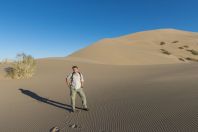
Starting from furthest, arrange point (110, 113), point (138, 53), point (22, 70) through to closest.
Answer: point (138, 53)
point (22, 70)
point (110, 113)

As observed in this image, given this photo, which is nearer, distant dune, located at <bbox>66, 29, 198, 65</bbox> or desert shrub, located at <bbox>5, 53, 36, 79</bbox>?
desert shrub, located at <bbox>5, 53, 36, 79</bbox>

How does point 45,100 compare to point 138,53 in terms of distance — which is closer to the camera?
point 45,100

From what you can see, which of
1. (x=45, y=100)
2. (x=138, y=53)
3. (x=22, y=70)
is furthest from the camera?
(x=138, y=53)

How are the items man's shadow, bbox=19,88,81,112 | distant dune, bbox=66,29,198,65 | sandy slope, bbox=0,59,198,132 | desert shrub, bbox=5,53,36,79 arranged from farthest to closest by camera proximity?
distant dune, bbox=66,29,198,65
desert shrub, bbox=5,53,36,79
man's shadow, bbox=19,88,81,112
sandy slope, bbox=0,59,198,132

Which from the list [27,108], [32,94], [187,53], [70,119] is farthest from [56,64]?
[187,53]

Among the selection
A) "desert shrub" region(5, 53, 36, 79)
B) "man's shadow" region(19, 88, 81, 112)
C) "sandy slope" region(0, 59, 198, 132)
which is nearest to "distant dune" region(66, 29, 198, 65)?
"desert shrub" region(5, 53, 36, 79)

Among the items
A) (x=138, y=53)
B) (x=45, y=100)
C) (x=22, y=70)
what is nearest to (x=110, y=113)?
(x=45, y=100)

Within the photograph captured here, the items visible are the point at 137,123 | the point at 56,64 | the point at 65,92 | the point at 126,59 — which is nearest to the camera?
the point at 137,123

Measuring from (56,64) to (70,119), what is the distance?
718 inches

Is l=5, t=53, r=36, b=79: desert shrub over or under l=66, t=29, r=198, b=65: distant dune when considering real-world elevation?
under

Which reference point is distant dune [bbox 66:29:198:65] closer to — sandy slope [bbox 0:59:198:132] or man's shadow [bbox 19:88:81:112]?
man's shadow [bbox 19:88:81:112]

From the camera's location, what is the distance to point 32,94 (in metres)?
13.1

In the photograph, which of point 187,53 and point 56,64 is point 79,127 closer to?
point 56,64

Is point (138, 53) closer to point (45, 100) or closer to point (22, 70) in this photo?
point (22, 70)
